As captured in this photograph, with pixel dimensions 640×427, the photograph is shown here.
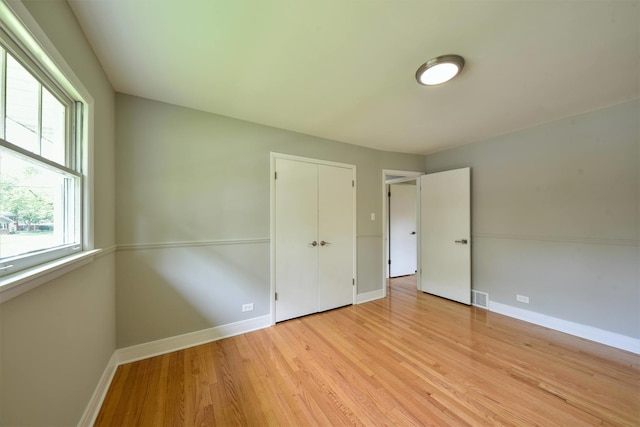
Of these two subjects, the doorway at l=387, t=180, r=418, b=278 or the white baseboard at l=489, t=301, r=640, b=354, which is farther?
the doorway at l=387, t=180, r=418, b=278

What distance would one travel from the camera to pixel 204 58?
5.17 feet

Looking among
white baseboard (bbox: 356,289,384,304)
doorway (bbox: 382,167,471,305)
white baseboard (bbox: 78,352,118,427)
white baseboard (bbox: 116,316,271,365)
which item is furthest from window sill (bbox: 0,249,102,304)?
doorway (bbox: 382,167,471,305)

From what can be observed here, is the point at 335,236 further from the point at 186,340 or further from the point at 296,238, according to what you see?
the point at 186,340

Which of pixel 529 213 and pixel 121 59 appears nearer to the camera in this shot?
pixel 121 59

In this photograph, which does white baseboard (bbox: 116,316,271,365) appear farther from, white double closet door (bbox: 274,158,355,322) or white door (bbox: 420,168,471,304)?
white door (bbox: 420,168,471,304)

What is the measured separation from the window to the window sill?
0.05 metres

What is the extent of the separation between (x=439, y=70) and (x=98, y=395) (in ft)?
10.6

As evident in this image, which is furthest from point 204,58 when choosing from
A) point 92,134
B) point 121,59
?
point 92,134

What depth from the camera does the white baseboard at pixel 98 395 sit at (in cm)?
132

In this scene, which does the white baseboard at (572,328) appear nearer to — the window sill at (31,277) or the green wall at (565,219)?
the green wall at (565,219)

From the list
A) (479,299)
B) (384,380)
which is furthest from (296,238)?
(479,299)

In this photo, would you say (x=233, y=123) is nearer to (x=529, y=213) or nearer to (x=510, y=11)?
(x=510, y=11)

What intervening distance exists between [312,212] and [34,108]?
2.32m

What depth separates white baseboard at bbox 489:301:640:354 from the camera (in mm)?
2137
